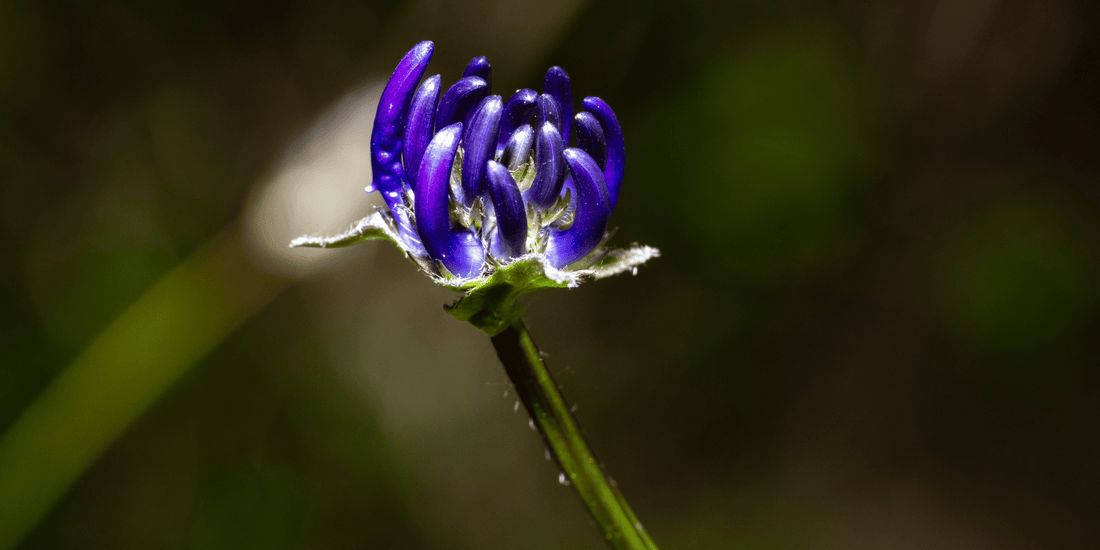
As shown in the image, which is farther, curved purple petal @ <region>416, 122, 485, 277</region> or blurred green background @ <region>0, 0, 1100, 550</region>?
blurred green background @ <region>0, 0, 1100, 550</region>

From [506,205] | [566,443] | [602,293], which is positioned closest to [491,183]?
[506,205]

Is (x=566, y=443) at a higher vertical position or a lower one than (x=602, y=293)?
lower

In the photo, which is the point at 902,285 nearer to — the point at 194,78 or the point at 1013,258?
the point at 1013,258

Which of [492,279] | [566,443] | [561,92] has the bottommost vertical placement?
[566,443]

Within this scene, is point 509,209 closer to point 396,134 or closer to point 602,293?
point 396,134

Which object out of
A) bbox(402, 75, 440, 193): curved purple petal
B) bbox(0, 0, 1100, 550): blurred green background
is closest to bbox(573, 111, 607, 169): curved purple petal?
bbox(402, 75, 440, 193): curved purple petal

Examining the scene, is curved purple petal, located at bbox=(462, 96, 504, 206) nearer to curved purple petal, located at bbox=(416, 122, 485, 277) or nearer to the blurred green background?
curved purple petal, located at bbox=(416, 122, 485, 277)
